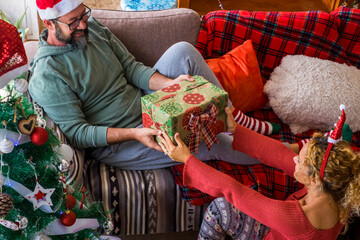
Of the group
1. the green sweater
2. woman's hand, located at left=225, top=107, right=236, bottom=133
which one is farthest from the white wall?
woman's hand, located at left=225, top=107, right=236, bottom=133

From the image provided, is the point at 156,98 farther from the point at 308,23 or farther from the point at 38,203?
the point at 308,23

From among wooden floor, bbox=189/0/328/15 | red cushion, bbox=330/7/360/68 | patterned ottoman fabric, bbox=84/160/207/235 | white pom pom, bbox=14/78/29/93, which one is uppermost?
white pom pom, bbox=14/78/29/93

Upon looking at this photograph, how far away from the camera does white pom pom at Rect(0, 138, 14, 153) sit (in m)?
1.14

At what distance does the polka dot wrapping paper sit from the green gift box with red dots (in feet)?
1.87

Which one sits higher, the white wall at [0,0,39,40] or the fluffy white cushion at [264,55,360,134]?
the fluffy white cushion at [264,55,360,134]

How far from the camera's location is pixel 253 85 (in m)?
2.22

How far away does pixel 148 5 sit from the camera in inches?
107

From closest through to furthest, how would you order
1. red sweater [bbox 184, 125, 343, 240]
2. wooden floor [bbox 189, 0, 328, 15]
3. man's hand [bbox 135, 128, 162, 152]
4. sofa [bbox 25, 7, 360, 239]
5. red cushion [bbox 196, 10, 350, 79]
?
red sweater [bbox 184, 125, 343, 240], man's hand [bbox 135, 128, 162, 152], sofa [bbox 25, 7, 360, 239], red cushion [bbox 196, 10, 350, 79], wooden floor [bbox 189, 0, 328, 15]

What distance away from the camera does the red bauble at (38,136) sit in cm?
121

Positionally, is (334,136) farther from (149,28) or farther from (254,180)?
(149,28)

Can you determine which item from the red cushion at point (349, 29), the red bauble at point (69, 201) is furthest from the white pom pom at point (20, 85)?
the red cushion at point (349, 29)

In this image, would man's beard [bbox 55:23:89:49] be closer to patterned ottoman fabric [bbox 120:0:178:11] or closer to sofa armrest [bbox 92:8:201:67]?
sofa armrest [bbox 92:8:201:67]

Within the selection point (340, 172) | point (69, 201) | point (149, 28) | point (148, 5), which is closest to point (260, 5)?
point (148, 5)

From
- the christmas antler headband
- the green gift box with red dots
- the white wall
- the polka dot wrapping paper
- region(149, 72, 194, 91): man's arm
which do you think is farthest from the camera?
the white wall
